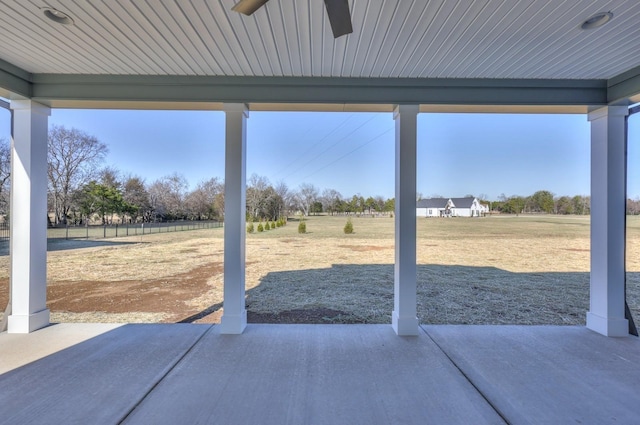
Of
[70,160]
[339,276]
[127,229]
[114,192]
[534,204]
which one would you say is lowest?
[339,276]

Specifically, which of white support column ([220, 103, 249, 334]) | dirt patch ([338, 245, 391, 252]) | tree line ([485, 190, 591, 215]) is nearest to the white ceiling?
white support column ([220, 103, 249, 334])

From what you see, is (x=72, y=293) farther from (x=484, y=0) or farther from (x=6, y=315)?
(x=484, y=0)

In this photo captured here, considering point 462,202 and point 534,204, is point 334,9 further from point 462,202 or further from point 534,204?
point 534,204

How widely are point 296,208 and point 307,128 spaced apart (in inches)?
192

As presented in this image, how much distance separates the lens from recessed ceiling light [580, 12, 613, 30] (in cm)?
178

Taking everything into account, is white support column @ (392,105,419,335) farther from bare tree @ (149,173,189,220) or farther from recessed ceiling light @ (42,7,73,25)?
bare tree @ (149,173,189,220)

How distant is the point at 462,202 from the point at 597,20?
32.4 ft

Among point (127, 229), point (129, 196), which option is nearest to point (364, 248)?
point (129, 196)

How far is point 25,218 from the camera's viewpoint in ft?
9.18

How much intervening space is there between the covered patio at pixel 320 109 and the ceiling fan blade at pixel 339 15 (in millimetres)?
332

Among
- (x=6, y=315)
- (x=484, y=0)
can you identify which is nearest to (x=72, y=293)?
(x=6, y=315)

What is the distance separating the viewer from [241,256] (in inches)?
115

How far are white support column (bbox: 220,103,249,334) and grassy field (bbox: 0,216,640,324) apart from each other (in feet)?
3.11

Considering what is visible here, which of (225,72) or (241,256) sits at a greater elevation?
(225,72)
